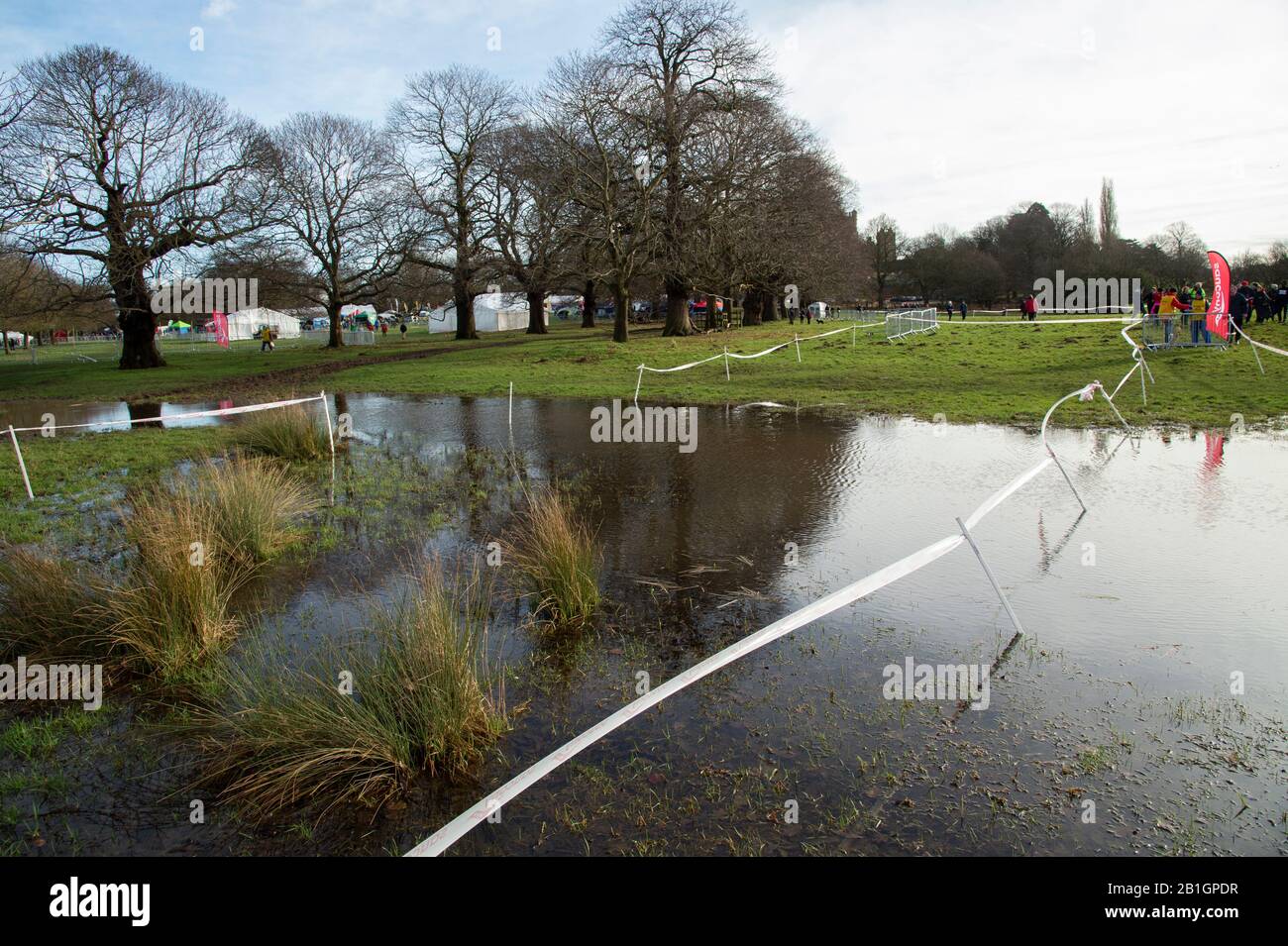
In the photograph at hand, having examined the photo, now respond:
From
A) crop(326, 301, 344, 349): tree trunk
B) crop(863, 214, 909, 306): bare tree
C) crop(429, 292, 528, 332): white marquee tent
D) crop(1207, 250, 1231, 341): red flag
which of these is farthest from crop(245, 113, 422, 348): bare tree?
crop(863, 214, 909, 306): bare tree

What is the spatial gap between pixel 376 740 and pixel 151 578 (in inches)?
115

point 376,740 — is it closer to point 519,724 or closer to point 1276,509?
point 519,724

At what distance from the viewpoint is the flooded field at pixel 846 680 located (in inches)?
154

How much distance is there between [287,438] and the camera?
1348 cm

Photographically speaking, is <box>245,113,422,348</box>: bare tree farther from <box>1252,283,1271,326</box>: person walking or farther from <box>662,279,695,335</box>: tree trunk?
<box>1252,283,1271,326</box>: person walking

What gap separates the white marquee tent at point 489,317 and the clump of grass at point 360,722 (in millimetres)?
64114

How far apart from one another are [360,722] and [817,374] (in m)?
22.4

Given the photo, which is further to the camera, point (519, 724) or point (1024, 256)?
point (1024, 256)

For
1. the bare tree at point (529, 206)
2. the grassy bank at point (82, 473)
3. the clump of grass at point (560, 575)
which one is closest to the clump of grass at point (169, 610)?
the clump of grass at point (560, 575)

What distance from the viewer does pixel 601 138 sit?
116ft

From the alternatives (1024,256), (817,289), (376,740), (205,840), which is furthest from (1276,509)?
(1024,256)

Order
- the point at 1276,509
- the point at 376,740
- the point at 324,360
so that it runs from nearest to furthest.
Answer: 1. the point at 376,740
2. the point at 1276,509
3. the point at 324,360

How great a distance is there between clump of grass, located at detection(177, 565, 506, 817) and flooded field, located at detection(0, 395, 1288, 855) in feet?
0.54

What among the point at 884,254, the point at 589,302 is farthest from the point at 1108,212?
the point at 589,302
